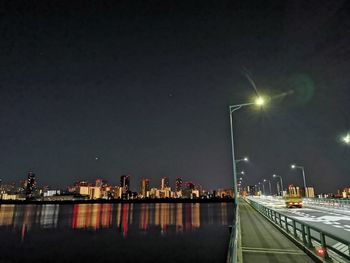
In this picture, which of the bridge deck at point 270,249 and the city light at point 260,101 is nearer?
the bridge deck at point 270,249

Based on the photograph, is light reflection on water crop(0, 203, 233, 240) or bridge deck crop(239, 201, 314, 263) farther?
light reflection on water crop(0, 203, 233, 240)

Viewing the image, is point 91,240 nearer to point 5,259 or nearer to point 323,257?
point 5,259

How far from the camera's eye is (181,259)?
1407 inches

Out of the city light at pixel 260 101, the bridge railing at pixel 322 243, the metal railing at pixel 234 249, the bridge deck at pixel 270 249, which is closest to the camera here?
the metal railing at pixel 234 249

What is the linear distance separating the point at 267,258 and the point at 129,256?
1212 inches

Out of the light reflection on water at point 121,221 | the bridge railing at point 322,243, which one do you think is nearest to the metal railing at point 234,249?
the bridge railing at point 322,243

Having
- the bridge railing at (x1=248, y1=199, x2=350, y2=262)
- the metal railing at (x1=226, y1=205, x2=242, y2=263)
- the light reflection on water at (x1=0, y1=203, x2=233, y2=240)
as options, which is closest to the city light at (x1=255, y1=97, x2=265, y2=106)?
the bridge railing at (x1=248, y1=199, x2=350, y2=262)

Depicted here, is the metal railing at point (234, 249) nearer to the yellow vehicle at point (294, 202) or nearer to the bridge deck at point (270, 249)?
the bridge deck at point (270, 249)

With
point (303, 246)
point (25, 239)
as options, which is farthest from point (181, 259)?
point (25, 239)

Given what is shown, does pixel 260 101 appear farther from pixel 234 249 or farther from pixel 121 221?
pixel 121 221

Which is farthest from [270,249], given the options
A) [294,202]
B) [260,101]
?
[294,202]

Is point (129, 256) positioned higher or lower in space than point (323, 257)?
lower

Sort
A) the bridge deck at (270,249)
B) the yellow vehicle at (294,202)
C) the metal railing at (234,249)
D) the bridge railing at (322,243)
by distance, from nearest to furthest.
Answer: the metal railing at (234,249)
the bridge railing at (322,243)
the bridge deck at (270,249)
the yellow vehicle at (294,202)

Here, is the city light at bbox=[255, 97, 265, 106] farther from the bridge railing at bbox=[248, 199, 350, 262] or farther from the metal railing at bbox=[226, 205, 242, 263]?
the metal railing at bbox=[226, 205, 242, 263]
